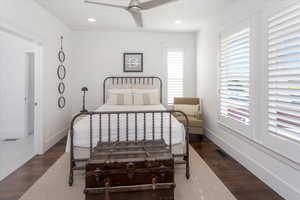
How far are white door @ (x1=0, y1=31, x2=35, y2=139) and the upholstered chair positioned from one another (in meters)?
3.64

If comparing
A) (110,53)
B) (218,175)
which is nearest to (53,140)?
(110,53)

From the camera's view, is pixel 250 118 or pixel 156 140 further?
pixel 250 118

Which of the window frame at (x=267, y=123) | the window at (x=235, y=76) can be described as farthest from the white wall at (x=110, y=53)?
the window frame at (x=267, y=123)

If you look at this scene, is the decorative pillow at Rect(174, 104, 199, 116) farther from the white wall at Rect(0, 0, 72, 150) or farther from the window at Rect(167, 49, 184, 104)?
the white wall at Rect(0, 0, 72, 150)

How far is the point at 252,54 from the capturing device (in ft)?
9.48

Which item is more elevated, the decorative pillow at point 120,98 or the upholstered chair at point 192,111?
the decorative pillow at point 120,98

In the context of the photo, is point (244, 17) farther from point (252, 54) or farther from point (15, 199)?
point (15, 199)

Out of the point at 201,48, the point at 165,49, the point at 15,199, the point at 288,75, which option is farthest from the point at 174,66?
the point at 15,199

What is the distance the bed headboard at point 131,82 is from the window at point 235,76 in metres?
2.09

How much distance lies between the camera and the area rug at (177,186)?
2.31 m

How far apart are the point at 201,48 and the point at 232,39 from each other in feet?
5.81

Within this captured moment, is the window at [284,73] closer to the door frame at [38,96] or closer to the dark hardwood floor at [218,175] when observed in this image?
the dark hardwood floor at [218,175]

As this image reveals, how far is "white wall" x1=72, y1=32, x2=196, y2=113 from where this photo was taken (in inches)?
215

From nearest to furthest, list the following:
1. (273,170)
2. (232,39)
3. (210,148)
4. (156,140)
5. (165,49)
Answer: (273,170), (156,140), (232,39), (210,148), (165,49)
